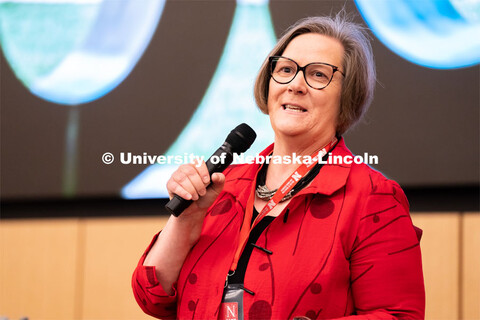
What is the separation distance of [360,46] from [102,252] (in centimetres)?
166

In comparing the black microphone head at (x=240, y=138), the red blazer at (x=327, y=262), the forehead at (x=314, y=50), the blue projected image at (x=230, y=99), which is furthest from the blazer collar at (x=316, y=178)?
the blue projected image at (x=230, y=99)

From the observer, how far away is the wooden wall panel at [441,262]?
2.37 meters

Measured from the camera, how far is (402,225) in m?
1.32

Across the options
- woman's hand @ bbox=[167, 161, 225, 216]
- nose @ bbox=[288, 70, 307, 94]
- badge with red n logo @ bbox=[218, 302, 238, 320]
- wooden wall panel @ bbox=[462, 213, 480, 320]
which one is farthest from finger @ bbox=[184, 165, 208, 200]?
wooden wall panel @ bbox=[462, 213, 480, 320]

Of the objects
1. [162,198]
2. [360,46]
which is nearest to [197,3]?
[162,198]

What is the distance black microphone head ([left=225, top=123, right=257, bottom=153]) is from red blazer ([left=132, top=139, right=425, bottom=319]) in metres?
0.20

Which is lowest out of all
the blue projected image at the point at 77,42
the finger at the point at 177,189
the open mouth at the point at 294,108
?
the finger at the point at 177,189

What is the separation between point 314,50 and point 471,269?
1.37 m

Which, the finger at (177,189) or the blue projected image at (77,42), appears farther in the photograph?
the blue projected image at (77,42)

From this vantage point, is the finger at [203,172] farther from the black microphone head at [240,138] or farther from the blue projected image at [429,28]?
the blue projected image at [429,28]

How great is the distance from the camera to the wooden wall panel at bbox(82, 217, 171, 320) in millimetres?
2625

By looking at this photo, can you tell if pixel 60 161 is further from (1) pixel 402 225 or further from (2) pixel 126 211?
(1) pixel 402 225

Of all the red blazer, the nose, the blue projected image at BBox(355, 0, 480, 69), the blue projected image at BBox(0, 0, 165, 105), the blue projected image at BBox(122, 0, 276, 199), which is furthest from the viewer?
the blue projected image at BBox(0, 0, 165, 105)

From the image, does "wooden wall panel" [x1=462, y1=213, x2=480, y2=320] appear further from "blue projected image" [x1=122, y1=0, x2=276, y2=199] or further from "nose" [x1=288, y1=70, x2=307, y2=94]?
"nose" [x1=288, y1=70, x2=307, y2=94]
